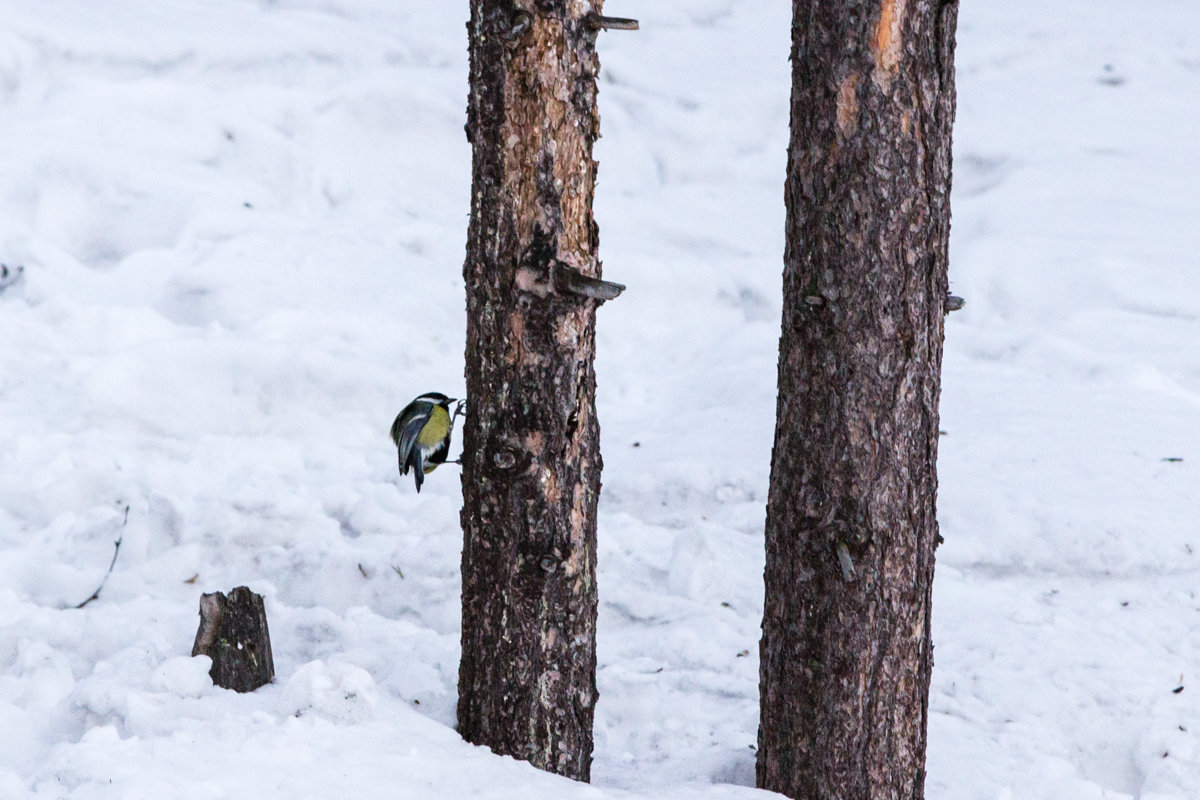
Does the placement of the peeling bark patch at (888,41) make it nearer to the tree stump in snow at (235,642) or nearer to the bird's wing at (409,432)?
the bird's wing at (409,432)

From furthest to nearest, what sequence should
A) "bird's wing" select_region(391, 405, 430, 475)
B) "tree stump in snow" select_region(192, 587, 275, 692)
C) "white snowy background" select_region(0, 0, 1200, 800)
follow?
"bird's wing" select_region(391, 405, 430, 475), "white snowy background" select_region(0, 0, 1200, 800), "tree stump in snow" select_region(192, 587, 275, 692)

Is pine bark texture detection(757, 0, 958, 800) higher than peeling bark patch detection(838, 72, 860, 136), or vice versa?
peeling bark patch detection(838, 72, 860, 136)

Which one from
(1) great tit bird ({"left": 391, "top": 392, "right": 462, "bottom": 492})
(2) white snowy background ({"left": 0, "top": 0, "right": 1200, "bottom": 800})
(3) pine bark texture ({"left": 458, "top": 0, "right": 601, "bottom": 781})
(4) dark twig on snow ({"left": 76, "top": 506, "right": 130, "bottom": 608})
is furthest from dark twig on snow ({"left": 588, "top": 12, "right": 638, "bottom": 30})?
(4) dark twig on snow ({"left": 76, "top": 506, "right": 130, "bottom": 608})

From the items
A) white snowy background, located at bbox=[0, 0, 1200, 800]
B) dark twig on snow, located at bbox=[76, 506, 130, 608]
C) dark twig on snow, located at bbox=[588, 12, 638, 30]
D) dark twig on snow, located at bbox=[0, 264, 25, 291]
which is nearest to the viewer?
dark twig on snow, located at bbox=[588, 12, 638, 30]

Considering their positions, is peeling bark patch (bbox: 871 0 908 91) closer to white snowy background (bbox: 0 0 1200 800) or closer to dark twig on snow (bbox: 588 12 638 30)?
dark twig on snow (bbox: 588 12 638 30)

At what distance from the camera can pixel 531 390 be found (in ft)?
7.79

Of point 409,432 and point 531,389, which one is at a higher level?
point 531,389

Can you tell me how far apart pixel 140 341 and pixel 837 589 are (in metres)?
4.08

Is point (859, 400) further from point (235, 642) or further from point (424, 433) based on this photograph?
point (235, 642)

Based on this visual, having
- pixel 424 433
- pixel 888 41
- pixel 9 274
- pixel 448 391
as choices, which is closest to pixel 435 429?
pixel 424 433

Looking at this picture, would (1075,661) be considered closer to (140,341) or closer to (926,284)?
(926,284)

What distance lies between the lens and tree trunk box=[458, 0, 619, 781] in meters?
2.29

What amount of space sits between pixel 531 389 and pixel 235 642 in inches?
41.8

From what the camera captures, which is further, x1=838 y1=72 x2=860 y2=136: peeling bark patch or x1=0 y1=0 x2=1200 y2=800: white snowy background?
x1=0 y1=0 x2=1200 y2=800: white snowy background
